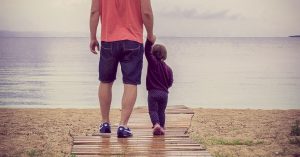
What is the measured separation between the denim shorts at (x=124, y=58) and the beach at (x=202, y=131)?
2147 millimetres

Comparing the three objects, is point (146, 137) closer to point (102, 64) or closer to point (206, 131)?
point (102, 64)

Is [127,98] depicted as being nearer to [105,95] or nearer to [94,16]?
[105,95]

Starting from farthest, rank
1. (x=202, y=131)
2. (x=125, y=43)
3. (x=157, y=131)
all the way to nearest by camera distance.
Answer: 1. (x=202, y=131)
2. (x=157, y=131)
3. (x=125, y=43)

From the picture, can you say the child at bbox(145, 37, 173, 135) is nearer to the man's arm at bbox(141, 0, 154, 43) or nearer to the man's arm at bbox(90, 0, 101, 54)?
the man's arm at bbox(141, 0, 154, 43)

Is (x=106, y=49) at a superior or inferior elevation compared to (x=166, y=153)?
superior

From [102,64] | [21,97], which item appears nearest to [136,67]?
[102,64]

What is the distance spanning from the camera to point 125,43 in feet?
23.0

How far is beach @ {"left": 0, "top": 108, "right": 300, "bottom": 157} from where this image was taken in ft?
30.4

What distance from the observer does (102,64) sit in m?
7.19

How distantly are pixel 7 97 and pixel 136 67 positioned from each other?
22790mm

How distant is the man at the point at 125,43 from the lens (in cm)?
704

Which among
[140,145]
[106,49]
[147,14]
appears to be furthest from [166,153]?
[147,14]

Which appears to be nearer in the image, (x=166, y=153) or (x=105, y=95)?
(x=166, y=153)

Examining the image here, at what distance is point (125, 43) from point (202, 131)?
198 inches
